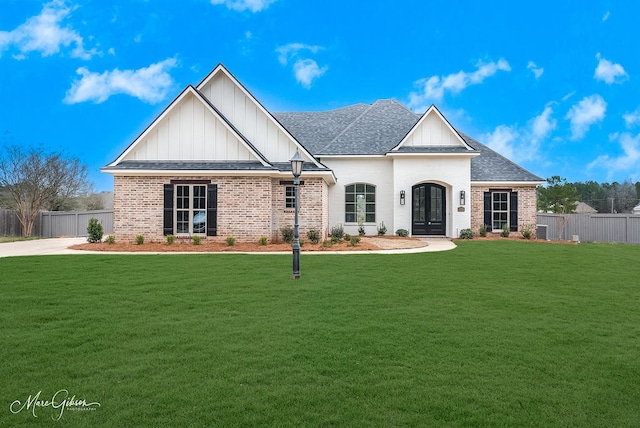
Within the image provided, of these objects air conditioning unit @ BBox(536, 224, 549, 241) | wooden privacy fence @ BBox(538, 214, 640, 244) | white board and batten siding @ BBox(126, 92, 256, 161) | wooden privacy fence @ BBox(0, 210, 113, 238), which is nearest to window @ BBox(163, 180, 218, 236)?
white board and batten siding @ BBox(126, 92, 256, 161)

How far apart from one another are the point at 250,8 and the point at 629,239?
90.4 ft

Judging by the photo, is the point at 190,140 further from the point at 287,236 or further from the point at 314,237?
the point at 314,237

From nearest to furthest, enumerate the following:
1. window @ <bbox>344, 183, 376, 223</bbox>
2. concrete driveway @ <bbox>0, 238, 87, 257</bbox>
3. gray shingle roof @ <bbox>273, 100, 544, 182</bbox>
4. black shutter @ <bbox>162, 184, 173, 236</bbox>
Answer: concrete driveway @ <bbox>0, 238, 87, 257</bbox> → black shutter @ <bbox>162, 184, 173, 236</bbox> → gray shingle roof @ <bbox>273, 100, 544, 182</bbox> → window @ <bbox>344, 183, 376, 223</bbox>

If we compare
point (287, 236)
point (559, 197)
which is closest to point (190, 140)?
point (287, 236)

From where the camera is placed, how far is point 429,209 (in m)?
21.3

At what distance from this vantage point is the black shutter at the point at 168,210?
16.7 meters

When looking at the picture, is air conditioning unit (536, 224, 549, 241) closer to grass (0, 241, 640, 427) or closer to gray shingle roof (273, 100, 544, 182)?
gray shingle roof (273, 100, 544, 182)

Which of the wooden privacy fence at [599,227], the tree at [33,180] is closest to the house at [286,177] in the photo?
the wooden privacy fence at [599,227]

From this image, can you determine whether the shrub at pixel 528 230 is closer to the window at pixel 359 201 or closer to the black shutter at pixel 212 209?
the window at pixel 359 201

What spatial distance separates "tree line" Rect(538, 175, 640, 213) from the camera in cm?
4678

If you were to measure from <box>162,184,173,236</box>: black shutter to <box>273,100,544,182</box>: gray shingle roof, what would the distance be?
26.4 ft

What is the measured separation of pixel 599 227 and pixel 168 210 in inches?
914

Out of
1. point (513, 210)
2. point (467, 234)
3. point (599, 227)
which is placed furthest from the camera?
point (599, 227)

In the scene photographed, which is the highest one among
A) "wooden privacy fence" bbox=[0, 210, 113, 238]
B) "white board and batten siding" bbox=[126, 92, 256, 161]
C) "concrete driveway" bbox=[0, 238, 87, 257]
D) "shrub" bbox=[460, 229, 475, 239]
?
"white board and batten siding" bbox=[126, 92, 256, 161]
